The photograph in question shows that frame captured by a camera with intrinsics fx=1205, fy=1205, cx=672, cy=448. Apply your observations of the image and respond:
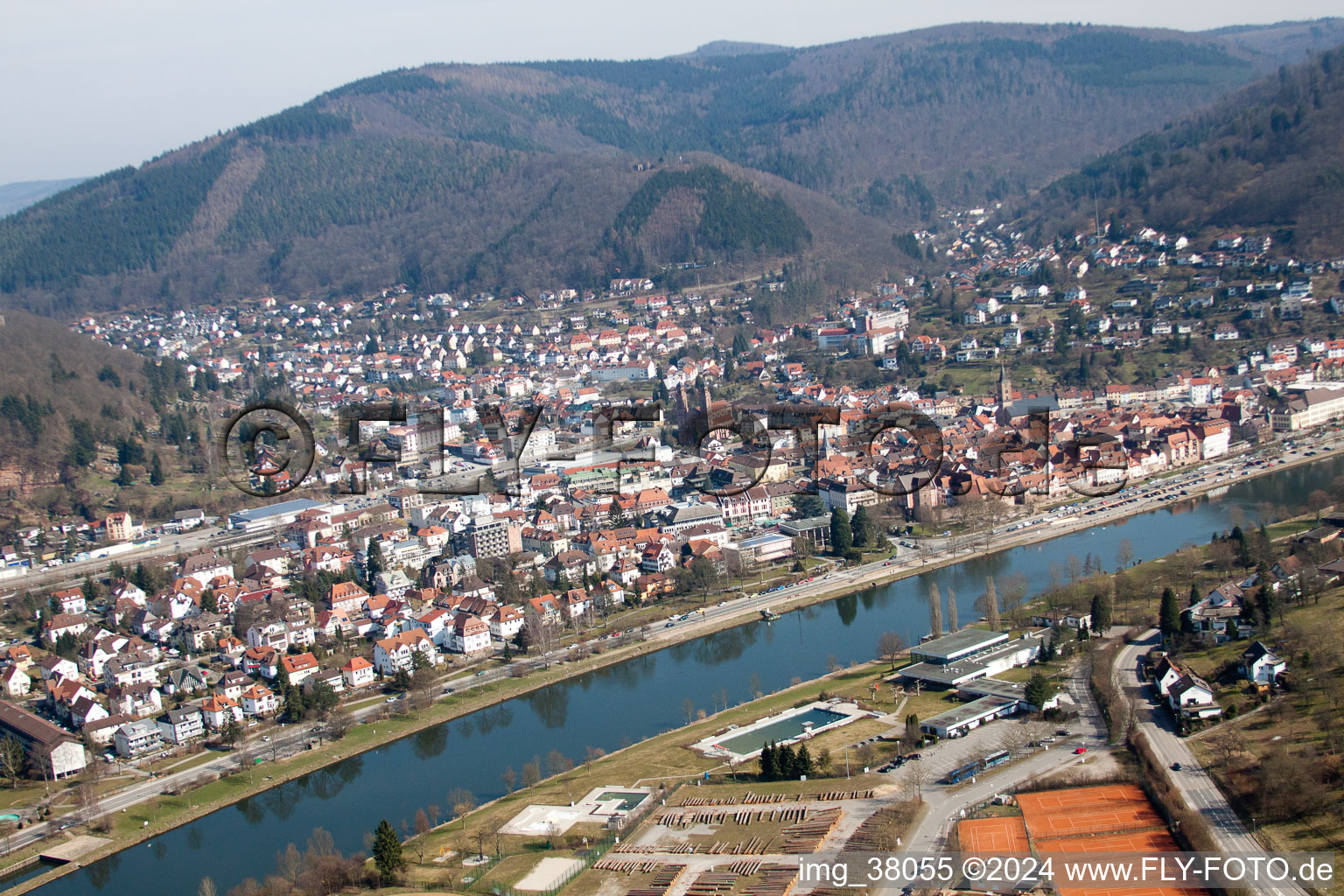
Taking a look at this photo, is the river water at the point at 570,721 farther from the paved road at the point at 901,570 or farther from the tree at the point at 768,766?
the tree at the point at 768,766

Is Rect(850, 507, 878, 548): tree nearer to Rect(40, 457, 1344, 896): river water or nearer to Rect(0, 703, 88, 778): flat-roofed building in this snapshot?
Rect(40, 457, 1344, 896): river water

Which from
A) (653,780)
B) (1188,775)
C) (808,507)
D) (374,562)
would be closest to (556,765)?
(653,780)

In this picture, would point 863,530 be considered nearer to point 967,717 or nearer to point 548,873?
point 967,717

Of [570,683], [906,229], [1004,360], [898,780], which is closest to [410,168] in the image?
[906,229]

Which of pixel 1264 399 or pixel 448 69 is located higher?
pixel 448 69

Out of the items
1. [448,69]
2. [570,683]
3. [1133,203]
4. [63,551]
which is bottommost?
[570,683]

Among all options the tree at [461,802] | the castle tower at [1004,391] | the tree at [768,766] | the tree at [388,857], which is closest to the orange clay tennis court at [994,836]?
the tree at [768,766]

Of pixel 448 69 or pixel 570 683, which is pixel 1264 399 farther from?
pixel 448 69
